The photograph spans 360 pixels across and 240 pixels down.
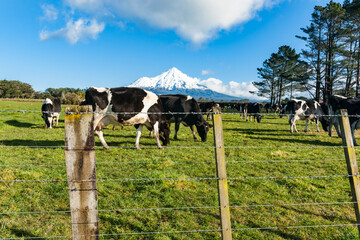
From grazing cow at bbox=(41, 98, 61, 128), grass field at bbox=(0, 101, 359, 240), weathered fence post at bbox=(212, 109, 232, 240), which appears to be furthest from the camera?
grazing cow at bbox=(41, 98, 61, 128)

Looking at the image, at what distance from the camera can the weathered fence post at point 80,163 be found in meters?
2.13

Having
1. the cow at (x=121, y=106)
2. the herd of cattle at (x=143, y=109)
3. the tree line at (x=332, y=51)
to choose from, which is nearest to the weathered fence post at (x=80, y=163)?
the herd of cattle at (x=143, y=109)

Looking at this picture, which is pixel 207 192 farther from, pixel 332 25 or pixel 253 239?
pixel 332 25

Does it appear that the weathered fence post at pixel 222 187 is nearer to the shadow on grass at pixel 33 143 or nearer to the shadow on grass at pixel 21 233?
the shadow on grass at pixel 21 233

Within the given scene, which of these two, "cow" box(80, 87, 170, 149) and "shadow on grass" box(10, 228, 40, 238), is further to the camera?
"cow" box(80, 87, 170, 149)

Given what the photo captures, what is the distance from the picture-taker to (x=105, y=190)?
4238 millimetres

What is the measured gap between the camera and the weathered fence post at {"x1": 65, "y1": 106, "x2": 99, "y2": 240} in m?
2.13

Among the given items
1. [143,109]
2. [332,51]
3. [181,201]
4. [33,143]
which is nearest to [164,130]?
[143,109]

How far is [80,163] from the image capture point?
216cm

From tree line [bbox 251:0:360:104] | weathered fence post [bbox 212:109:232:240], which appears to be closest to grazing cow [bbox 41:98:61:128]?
weathered fence post [bbox 212:109:232:240]

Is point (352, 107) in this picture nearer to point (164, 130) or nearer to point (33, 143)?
A: point (164, 130)

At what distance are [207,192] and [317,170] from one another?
3.64 meters

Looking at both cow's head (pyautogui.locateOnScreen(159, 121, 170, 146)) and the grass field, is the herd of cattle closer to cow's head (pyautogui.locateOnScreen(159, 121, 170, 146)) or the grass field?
cow's head (pyautogui.locateOnScreen(159, 121, 170, 146))

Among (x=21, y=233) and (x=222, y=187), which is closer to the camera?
(x=222, y=187)
